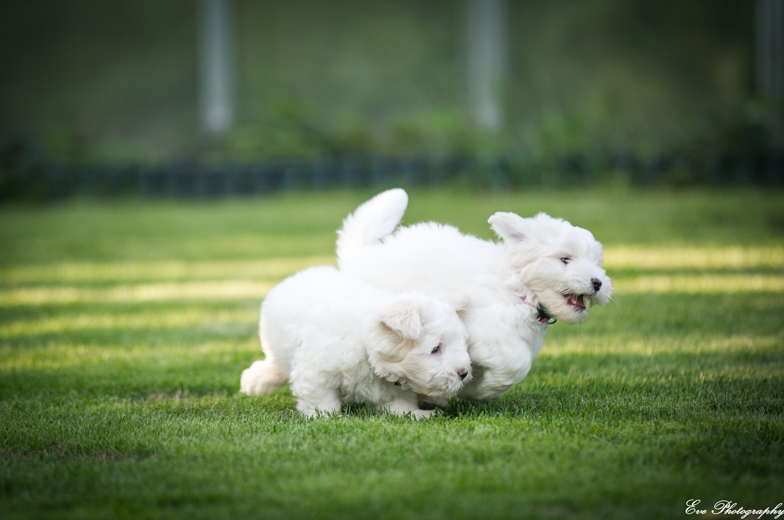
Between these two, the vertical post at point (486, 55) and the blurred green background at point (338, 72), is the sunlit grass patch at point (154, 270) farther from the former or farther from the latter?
the vertical post at point (486, 55)

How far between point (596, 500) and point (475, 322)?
3.71 feet

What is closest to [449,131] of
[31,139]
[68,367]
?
[31,139]

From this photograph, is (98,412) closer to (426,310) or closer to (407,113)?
(426,310)

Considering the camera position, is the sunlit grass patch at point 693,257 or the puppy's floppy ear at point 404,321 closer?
the puppy's floppy ear at point 404,321

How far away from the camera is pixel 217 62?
45.8ft

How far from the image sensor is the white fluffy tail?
13.1 feet

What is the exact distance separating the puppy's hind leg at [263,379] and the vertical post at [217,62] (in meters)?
10.5

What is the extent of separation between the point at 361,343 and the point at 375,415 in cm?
39

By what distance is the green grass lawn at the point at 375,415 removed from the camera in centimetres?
253

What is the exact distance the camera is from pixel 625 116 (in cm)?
1338

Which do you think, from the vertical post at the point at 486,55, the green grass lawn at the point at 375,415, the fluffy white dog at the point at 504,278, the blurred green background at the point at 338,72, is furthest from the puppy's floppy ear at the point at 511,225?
the vertical post at the point at 486,55

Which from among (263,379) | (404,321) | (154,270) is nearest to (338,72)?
(154,270)

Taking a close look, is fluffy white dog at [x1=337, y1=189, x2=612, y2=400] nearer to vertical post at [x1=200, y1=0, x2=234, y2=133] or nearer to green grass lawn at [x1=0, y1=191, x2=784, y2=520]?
green grass lawn at [x1=0, y1=191, x2=784, y2=520]

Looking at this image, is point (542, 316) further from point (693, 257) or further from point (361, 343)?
point (693, 257)
